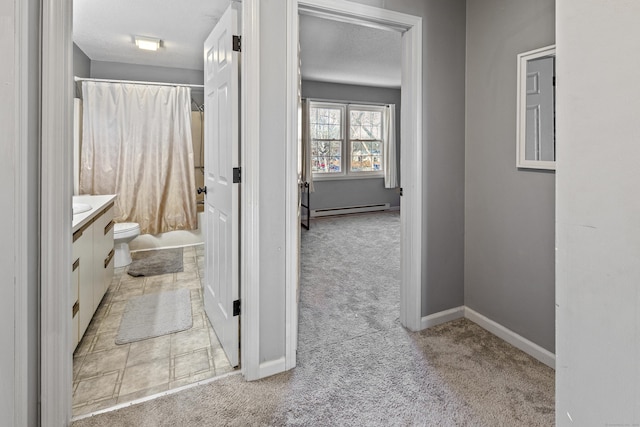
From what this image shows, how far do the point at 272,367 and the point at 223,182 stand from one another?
105 centimetres

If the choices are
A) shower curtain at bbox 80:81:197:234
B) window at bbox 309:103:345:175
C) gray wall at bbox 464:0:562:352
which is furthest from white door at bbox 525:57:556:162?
window at bbox 309:103:345:175

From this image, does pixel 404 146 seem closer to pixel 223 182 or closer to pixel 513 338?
pixel 223 182

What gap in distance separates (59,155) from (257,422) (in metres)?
1.37

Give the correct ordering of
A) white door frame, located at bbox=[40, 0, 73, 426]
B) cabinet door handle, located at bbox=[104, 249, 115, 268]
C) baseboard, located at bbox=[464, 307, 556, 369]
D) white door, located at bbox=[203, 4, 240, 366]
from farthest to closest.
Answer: cabinet door handle, located at bbox=[104, 249, 115, 268] → baseboard, located at bbox=[464, 307, 556, 369] → white door, located at bbox=[203, 4, 240, 366] → white door frame, located at bbox=[40, 0, 73, 426]

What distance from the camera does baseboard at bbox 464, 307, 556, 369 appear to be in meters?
1.95

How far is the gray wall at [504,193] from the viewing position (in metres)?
1.96

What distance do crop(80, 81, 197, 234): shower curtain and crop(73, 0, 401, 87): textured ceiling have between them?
1.41 feet

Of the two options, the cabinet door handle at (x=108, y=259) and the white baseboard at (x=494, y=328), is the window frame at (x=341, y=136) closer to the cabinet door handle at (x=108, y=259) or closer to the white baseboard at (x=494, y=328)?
the cabinet door handle at (x=108, y=259)

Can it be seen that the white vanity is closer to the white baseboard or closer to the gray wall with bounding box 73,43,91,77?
the gray wall with bounding box 73,43,91,77

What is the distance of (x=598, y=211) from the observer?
0.35 m

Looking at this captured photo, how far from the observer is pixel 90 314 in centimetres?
229

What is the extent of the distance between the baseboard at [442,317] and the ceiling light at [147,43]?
3.75m

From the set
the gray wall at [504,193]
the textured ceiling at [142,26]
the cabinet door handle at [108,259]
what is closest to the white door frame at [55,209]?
the cabinet door handle at [108,259]

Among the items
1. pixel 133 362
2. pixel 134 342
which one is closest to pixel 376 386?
pixel 133 362
